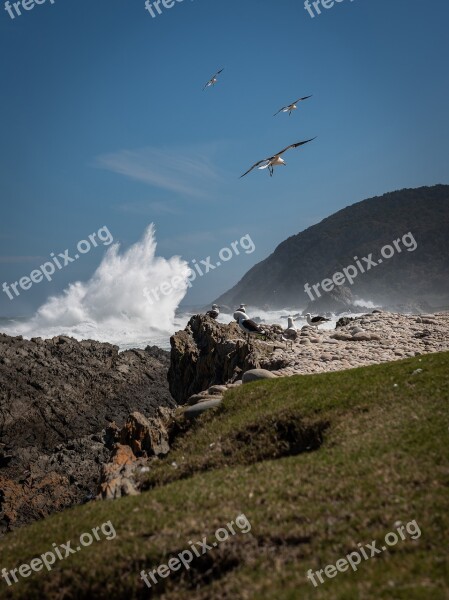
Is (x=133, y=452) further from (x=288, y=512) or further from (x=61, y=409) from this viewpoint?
(x=61, y=409)

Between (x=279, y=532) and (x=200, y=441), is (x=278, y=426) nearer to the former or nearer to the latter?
(x=200, y=441)

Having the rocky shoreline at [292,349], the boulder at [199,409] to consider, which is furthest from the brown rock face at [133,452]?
the rocky shoreline at [292,349]

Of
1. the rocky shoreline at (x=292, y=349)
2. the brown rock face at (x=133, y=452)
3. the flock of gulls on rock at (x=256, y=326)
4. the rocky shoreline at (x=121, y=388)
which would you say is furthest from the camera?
the flock of gulls on rock at (x=256, y=326)

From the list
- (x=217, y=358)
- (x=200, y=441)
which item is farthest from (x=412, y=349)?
(x=200, y=441)

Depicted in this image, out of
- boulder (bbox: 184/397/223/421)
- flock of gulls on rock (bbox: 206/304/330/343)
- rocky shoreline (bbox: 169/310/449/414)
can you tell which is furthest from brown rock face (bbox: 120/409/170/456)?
flock of gulls on rock (bbox: 206/304/330/343)

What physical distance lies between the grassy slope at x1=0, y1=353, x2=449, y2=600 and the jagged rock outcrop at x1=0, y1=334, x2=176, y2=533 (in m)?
8.29

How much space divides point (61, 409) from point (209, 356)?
10875 mm

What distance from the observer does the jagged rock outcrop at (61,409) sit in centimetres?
2155

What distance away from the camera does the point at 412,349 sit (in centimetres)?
2366

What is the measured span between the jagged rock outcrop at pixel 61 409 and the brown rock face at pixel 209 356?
113 inches

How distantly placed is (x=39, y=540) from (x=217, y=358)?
70.3ft

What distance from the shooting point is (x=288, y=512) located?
8289 mm

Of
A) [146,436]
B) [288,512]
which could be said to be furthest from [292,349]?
[288,512]

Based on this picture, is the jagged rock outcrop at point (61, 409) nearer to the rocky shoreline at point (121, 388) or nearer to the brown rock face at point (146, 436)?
the rocky shoreline at point (121, 388)
